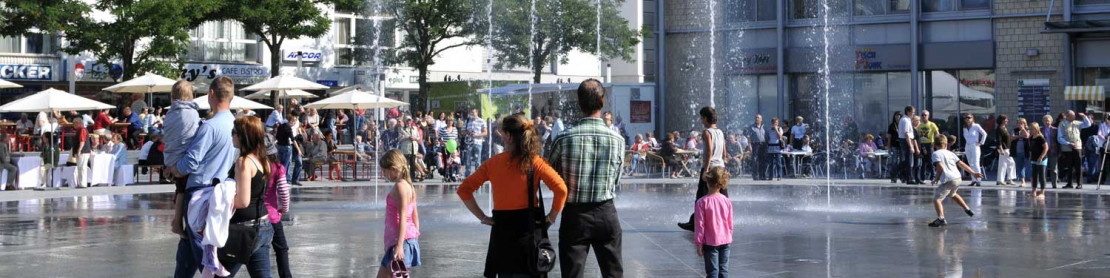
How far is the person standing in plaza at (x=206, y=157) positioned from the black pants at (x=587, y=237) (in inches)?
80.2

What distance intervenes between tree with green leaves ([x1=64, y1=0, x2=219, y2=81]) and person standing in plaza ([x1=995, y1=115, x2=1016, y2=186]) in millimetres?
26035

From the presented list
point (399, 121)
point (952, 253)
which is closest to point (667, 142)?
point (399, 121)

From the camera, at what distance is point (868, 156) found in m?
29.4

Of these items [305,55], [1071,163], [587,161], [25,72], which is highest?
[305,55]

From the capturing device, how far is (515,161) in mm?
7141

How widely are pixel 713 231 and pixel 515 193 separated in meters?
2.13

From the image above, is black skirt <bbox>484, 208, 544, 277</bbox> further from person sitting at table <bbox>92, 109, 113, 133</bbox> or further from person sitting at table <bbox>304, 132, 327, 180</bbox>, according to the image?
person sitting at table <bbox>92, 109, 113, 133</bbox>

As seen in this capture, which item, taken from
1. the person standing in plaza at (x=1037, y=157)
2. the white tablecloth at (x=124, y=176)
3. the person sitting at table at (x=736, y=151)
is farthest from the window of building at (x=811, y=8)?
the white tablecloth at (x=124, y=176)

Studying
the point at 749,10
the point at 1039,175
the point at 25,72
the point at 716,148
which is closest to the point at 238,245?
the point at 716,148

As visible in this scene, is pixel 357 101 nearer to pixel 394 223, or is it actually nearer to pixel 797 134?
pixel 797 134

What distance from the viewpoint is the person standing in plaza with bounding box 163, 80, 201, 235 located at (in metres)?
7.73

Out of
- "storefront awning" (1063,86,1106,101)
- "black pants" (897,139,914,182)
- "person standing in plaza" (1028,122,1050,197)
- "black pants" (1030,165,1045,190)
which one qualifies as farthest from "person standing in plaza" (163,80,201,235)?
"storefront awning" (1063,86,1106,101)

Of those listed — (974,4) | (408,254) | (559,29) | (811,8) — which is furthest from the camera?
(559,29)

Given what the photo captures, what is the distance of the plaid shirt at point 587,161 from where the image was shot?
286 inches
